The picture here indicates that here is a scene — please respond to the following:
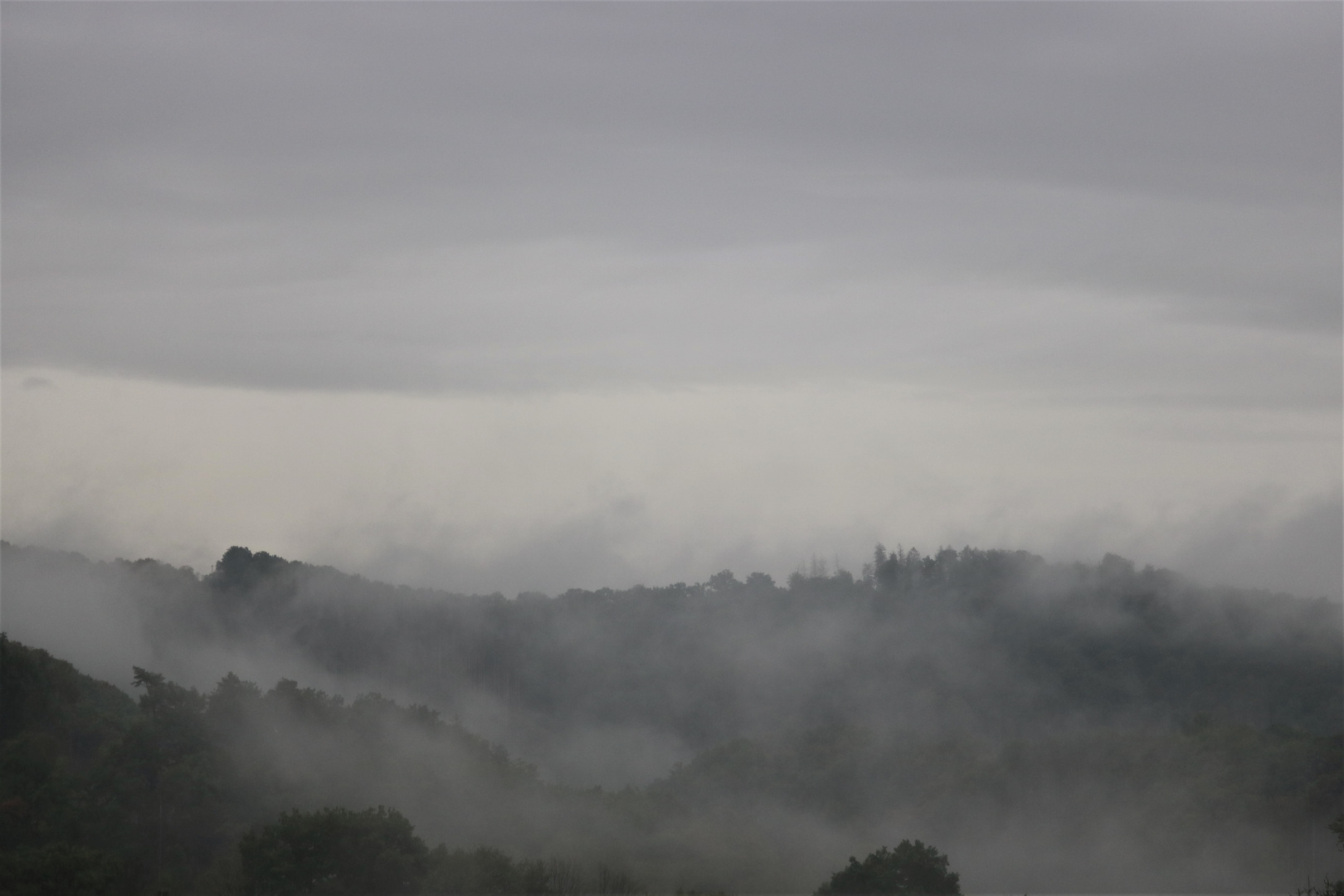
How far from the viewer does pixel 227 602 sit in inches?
7657

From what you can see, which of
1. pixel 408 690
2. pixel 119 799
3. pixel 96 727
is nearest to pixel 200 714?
pixel 96 727

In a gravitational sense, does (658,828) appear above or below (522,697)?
below

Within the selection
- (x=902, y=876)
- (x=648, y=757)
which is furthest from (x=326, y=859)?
(x=648, y=757)

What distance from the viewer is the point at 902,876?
188 feet

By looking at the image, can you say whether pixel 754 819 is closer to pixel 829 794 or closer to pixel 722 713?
pixel 829 794

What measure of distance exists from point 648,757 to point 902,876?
11928 centimetres

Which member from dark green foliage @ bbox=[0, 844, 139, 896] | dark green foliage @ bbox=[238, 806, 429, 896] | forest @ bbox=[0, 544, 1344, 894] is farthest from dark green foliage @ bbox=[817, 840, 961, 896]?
dark green foliage @ bbox=[0, 844, 139, 896]

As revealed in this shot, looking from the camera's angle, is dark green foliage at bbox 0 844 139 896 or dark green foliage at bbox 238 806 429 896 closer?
dark green foliage at bbox 0 844 139 896

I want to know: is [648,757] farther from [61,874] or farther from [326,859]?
[61,874]

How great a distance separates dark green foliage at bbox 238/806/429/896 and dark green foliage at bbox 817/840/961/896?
18.8 metres

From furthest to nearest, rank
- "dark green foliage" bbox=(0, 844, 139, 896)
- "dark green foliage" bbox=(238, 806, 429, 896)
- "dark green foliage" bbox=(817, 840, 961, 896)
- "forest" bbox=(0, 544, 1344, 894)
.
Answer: "forest" bbox=(0, 544, 1344, 894) → "dark green foliage" bbox=(817, 840, 961, 896) → "dark green foliage" bbox=(238, 806, 429, 896) → "dark green foliage" bbox=(0, 844, 139, 896)

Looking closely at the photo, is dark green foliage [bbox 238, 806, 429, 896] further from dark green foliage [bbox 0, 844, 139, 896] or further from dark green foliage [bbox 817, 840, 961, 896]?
dark green foliage [bbox 817, 840, 961, 896]

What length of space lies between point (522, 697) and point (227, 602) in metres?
44.6

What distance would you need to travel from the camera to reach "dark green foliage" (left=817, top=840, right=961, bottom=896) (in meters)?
56.8
